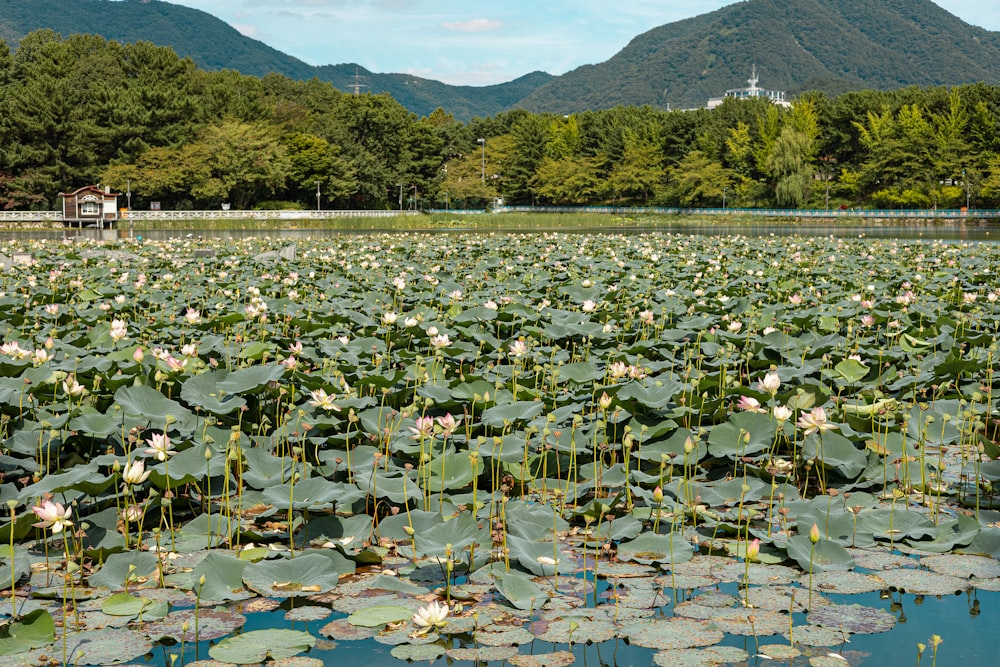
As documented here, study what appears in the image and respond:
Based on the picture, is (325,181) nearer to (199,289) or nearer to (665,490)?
(199,289)

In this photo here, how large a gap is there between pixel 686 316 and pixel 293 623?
16.8ft

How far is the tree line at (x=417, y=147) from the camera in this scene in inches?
2019

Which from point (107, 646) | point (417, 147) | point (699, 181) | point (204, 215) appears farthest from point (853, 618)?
point (417, 147)

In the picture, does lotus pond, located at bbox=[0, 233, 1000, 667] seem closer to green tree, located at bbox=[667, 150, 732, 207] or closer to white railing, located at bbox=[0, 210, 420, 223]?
white railing, located at bbox=[0, 210, 420, 223]

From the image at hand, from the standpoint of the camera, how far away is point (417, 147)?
67.6 meters

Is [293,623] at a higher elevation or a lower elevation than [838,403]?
lower

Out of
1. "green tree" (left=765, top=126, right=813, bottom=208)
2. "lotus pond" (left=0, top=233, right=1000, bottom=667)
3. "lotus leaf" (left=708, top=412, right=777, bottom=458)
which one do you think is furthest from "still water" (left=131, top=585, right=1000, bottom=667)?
"green tree" (left=765, top=126, right=813, bottom=208)

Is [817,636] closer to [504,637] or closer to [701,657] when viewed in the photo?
[701,657]

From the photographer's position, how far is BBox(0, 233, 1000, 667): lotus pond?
2.51 meters

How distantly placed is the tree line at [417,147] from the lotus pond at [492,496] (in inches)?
1959

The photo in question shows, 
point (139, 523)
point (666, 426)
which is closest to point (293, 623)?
point (139, 523)

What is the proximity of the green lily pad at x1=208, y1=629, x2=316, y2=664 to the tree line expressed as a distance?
52.6m

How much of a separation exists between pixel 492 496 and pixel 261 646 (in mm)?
1276

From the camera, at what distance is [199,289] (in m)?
8.85
